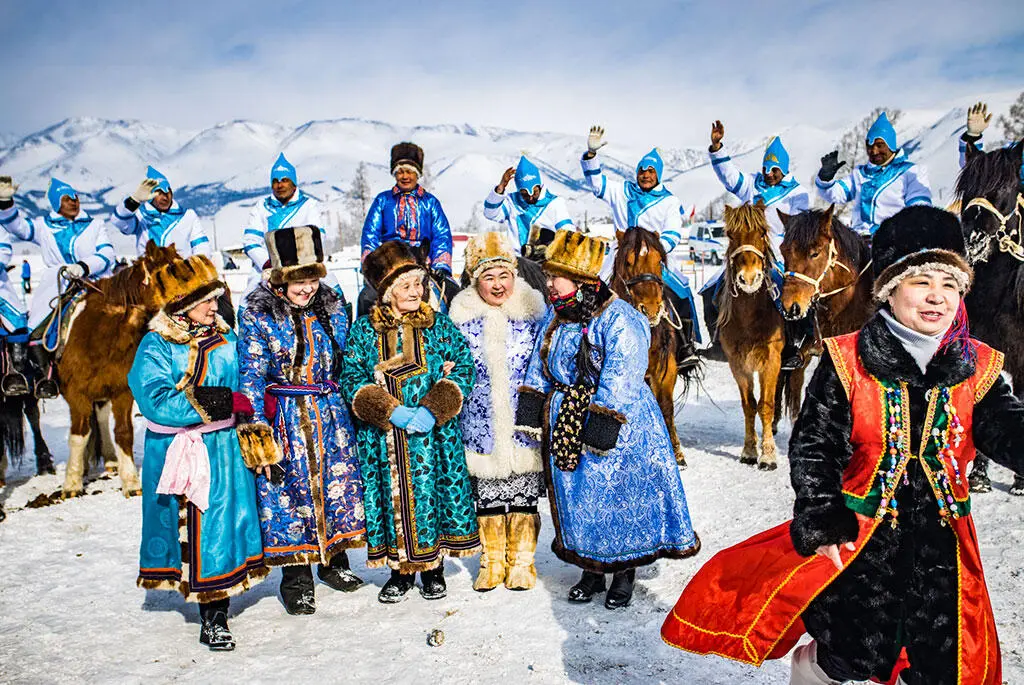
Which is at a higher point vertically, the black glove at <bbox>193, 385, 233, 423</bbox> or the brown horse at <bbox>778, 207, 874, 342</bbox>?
the brown horse at <bbox>778, 207, 874, 342</bbox>

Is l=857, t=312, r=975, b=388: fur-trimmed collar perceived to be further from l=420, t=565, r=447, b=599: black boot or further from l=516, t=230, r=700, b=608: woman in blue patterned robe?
l=420, t=565, r=447, b=599: black boot

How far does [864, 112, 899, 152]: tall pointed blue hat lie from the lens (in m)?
Result: 7.34

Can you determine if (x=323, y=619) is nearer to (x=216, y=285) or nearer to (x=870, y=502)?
(x=216, y=285)

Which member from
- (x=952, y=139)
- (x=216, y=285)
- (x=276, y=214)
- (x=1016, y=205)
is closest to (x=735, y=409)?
(x=1016, y=205)

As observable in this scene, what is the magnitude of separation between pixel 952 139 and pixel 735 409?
7348 inches

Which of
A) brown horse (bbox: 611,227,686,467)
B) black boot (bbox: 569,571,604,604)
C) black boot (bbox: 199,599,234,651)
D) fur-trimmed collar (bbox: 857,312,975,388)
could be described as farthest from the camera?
brown horse (bbox: 611,227,686,467)

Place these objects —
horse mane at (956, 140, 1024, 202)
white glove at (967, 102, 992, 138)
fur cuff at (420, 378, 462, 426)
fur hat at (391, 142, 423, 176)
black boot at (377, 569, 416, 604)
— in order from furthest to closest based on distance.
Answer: white glove at (967, 102, 992, 138) < fur hat at (391, 142, 423, 176) < horse mane at (956, 140, 1024, 202) < black boot at (377, 569, 416, 604) < fur cuff at (420, 378, 462, 426)

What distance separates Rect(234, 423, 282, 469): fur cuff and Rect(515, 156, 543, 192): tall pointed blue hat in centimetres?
616

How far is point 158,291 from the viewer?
3373 mm

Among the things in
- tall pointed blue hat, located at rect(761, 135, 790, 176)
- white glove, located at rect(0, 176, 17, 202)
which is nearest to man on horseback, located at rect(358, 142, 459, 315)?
white glove, located at rect(0, 176, 17, 202)

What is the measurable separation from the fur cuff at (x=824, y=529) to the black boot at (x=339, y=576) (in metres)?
2.98

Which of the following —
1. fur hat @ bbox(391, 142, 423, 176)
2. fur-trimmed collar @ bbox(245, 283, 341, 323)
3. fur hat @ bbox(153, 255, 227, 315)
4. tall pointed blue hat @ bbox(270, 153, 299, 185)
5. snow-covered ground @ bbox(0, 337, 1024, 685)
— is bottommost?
snow-covered ground @ bbox(0, 337, 1024, 685)

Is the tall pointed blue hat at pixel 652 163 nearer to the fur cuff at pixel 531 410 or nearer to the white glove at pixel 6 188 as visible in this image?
the fur cuff at pixel 531 410

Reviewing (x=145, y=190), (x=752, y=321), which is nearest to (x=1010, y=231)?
(x=752, y=321)
